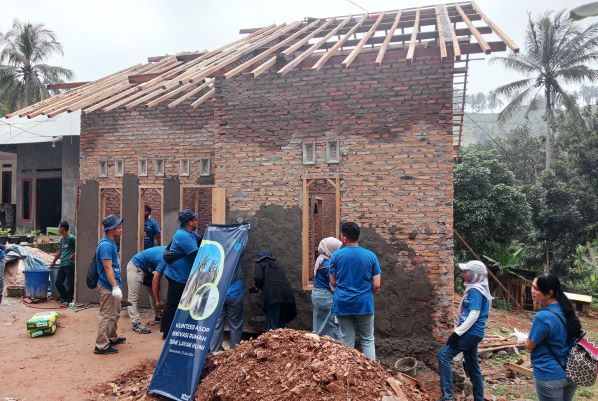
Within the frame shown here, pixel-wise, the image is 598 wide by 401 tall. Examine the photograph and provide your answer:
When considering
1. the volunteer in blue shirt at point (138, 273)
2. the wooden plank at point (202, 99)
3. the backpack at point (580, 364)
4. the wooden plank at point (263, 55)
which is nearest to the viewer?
the backpack at point (580, 364)

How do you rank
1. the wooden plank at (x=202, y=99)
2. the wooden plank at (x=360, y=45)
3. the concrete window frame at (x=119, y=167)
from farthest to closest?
the concrete window frame at (x=119, y=167)
the wooden plank at (x=202, y=99)
the wooden plank at (x=360, y=45)

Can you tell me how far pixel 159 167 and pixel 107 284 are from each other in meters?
4.16

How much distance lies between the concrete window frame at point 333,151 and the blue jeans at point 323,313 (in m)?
2.01

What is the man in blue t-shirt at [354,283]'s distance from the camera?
509cm

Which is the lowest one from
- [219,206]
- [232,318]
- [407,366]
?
[407,366]

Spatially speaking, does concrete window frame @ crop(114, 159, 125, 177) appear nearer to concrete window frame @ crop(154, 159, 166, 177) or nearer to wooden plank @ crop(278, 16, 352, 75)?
concrete window frame @ crop(154, 159, 166, 177)

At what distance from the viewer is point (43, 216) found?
1825cm

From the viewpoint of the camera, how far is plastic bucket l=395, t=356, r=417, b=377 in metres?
6.02

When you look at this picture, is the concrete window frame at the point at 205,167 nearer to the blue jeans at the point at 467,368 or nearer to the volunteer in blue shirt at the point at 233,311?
the volunteer in blue shirt at the point at 233,311

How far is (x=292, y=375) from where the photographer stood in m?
4.40

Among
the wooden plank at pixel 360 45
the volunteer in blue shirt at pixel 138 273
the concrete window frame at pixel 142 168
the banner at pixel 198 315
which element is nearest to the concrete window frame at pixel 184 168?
the concrete window frame at pixel 142 168

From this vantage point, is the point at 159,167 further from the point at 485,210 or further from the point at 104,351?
the point at 485,210

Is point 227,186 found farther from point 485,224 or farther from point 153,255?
point 485,224

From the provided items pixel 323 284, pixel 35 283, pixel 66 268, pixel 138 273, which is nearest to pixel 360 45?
pixel 323 284
